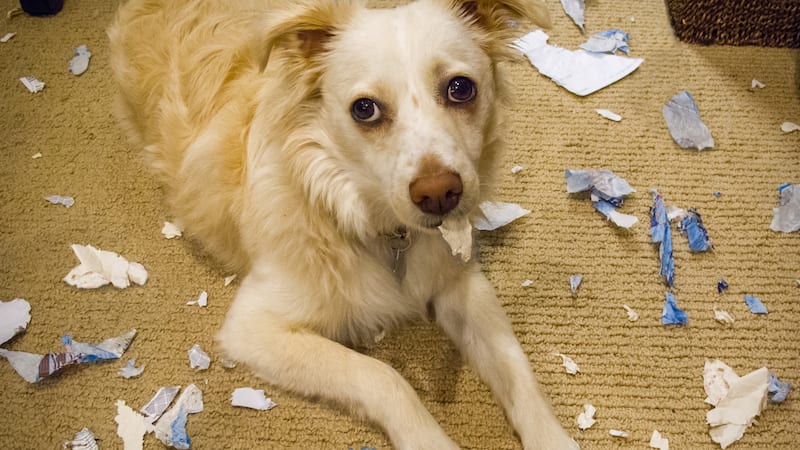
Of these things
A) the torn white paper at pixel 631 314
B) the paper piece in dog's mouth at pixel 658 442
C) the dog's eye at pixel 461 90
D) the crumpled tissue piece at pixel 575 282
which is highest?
the dog's eye at pixel 461 90

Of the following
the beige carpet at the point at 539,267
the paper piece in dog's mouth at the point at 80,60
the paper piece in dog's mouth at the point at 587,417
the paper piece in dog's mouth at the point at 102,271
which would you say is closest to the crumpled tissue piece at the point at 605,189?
the beige carpet at the point at 539,267

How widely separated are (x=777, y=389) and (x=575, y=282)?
0.63 metres

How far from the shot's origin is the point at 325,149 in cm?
157

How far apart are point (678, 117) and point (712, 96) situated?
22cm

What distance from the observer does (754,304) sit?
1.92 meters

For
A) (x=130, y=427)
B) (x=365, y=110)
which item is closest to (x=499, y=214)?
(x=365, y=110)

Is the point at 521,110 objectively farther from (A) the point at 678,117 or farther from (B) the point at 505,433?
(B) the point at 505,433

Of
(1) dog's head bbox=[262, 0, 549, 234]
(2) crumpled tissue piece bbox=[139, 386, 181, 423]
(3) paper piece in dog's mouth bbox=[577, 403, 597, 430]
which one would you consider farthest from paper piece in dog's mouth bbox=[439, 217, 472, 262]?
(2) crumpled tissue piece bbox=[139, 386, 181, 423]

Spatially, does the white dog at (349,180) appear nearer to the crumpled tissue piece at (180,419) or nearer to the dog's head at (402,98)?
the dog's head at (402,98)

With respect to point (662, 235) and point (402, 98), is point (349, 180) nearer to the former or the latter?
point (402, 98)

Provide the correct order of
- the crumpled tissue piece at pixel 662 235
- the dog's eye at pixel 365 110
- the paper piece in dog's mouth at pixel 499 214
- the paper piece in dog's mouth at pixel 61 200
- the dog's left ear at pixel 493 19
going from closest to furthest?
1. the dog's eye at pixel 365 110
2. the dog's left ear at pixel 493 19
3. the crumpled tissue piece at pixel 662 235
4. the paper piece in dog's mouth at pixel 499 214
5. the paper piece in dog's mouth at pixel 61 200

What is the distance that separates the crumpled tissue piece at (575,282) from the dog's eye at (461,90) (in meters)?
0.79

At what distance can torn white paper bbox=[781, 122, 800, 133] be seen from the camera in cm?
241

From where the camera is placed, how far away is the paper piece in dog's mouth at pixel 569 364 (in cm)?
177
